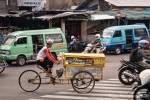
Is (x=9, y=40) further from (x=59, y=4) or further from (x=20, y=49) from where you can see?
(x=59, y=4)

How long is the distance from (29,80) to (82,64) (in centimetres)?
182

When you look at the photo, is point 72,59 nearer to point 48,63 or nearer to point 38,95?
point 48,63

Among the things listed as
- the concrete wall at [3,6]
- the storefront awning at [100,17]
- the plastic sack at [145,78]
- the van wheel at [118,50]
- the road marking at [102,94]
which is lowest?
the van wheel at [118,50]

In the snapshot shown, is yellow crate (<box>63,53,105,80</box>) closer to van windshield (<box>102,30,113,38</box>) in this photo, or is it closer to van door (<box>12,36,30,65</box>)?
van door (<box>12,36,30,65</box>)

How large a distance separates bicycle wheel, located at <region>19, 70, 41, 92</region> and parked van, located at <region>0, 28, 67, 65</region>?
673 centimetres

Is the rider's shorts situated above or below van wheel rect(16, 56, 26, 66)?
above

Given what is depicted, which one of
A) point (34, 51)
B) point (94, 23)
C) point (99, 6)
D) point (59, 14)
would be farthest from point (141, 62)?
point (99, 6)

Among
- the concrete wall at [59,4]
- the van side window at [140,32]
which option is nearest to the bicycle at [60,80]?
the van side window at [140,32]

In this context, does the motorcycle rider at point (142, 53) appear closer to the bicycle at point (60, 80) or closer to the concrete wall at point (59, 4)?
the bicycle at point (60, 80)

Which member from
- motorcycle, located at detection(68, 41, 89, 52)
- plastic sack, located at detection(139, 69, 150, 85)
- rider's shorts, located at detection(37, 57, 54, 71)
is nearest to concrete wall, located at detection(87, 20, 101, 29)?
motorcycle, located at detection(68, 41, 89, 52)

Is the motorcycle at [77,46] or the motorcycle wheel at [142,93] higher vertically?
A: the motorcycle wheel at [142,93]

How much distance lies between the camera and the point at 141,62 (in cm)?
1077

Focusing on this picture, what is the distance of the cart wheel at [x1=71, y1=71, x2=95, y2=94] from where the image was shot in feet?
31.7

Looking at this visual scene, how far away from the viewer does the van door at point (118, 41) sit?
69.9ft
